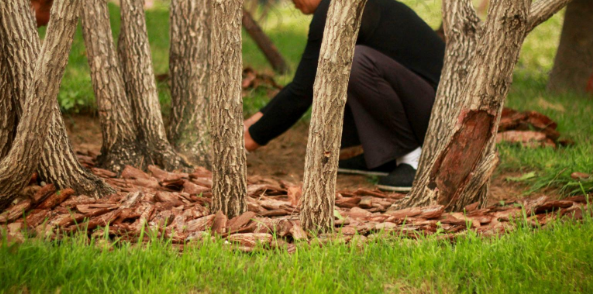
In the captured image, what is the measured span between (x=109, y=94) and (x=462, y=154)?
6.35 ft

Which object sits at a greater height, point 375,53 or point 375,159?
point 375,53

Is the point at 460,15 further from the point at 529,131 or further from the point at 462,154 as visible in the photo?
the point at 529,131

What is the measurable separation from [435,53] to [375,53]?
480 millimetres

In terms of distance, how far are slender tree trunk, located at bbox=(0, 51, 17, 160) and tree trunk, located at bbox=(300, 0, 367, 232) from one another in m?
1.44

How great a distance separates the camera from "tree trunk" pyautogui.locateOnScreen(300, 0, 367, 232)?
2.24 metres

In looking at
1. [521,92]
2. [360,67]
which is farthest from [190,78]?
[521,92]

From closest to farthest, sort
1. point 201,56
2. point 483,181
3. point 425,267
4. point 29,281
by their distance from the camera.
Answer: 1. point 29,281
2. point 425,267
3. point 483,181
4. point 201,56

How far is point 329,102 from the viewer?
7.52 ft

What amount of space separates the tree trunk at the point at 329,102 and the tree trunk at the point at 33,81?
0.98 meters

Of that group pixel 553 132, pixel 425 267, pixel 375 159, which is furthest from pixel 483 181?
pixel 553 132

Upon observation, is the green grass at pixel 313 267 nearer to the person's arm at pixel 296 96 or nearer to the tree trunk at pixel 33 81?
the tree trunk at pixel 33 81

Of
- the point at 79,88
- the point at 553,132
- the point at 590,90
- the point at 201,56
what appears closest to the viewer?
the point at 201,56

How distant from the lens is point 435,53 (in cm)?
399

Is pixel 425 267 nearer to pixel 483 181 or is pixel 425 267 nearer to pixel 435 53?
pixel 483 181
